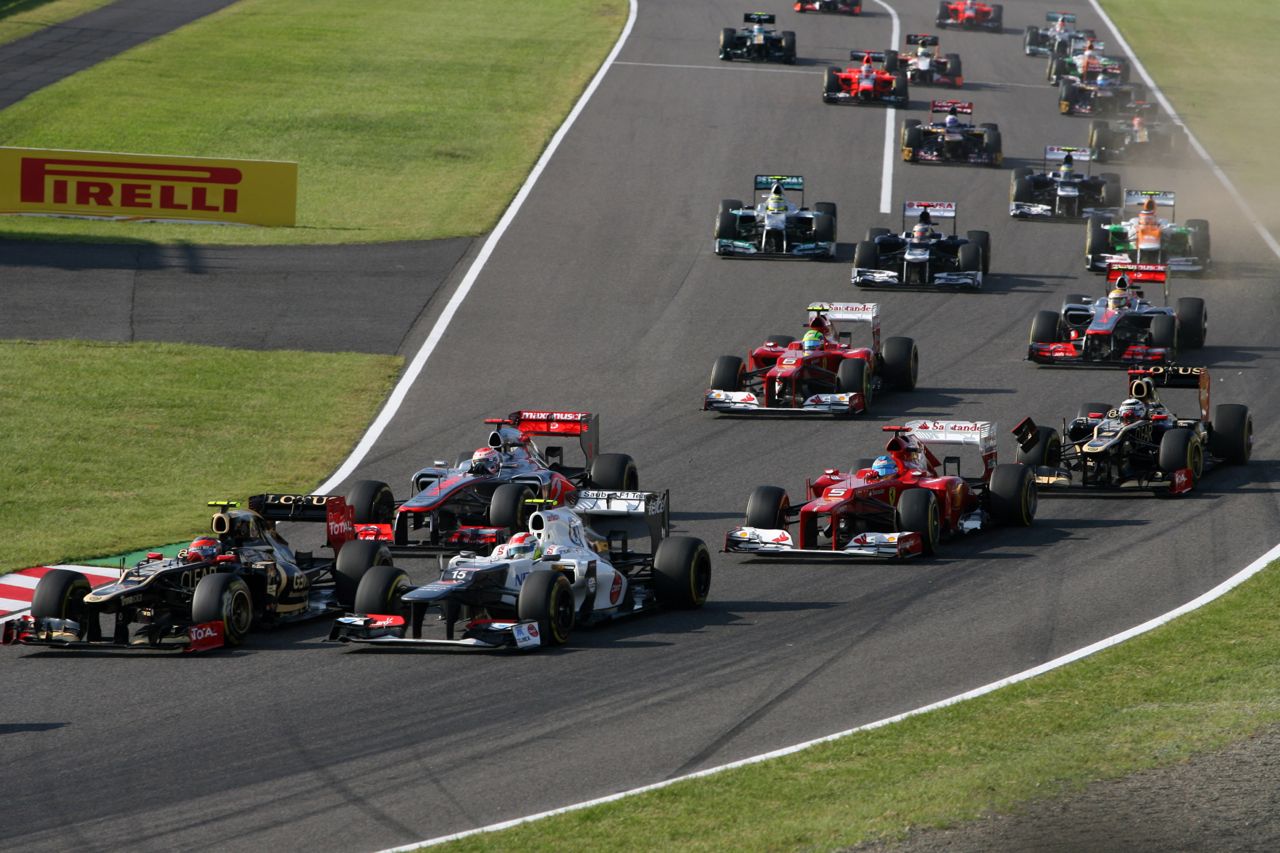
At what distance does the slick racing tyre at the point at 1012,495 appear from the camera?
2728 cm

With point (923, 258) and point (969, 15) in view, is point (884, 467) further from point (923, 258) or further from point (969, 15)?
point (969, 15)

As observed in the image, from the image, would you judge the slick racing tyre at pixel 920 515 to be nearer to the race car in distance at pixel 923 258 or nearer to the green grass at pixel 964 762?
the green grass at pixel 964 762

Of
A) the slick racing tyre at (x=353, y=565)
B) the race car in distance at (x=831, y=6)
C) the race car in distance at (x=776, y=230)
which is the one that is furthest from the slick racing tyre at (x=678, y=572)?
the race car in distance at (x=831, y=6)

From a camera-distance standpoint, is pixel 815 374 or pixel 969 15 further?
pixel 969 15

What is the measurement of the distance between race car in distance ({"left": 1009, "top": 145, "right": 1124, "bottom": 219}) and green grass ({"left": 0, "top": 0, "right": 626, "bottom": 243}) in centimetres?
1404

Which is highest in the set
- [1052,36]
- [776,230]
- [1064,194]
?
[1052,36]

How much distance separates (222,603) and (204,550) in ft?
4.15

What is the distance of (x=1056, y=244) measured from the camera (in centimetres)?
5016

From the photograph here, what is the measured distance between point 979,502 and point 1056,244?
24.0 meters

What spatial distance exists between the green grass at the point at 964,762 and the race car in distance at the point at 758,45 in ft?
178

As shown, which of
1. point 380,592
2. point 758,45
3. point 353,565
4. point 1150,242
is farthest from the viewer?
point 758,45

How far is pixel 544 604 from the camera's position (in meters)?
21.6

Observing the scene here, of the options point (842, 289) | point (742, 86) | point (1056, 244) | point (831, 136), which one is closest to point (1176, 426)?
point (842, 289)

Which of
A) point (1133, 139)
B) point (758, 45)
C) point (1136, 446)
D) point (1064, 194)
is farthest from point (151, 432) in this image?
point (758, 45)
